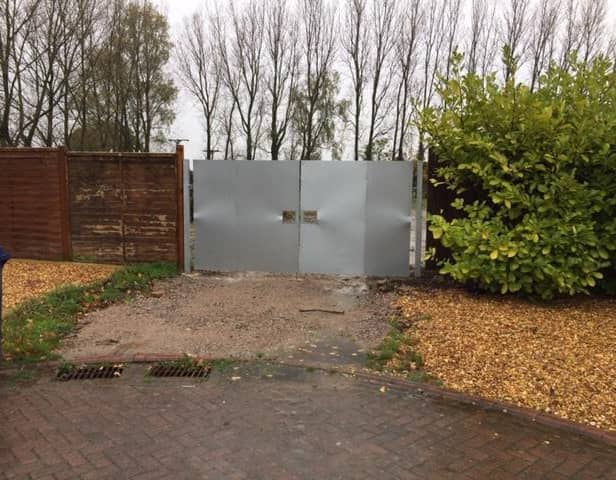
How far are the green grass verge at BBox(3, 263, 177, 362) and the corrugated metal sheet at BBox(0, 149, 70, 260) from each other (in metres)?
1.77

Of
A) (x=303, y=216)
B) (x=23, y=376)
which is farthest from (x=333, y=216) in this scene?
(x=23, y=376)

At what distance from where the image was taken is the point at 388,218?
8.23 metres

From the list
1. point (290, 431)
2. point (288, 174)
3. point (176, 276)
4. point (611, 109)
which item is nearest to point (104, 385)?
point (290, 431)

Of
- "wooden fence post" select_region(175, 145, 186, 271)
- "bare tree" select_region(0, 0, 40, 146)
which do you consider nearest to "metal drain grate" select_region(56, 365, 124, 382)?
"wooden fence post" select_region(175, 145, 186, 271)

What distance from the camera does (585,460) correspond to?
10.3ft

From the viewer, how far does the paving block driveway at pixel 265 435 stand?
3006 millimetres

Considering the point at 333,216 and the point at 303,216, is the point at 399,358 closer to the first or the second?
the point at 333,216

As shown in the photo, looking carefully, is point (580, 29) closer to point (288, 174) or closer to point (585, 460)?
point (288, 174)

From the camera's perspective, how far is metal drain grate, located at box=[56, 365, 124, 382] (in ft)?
14.5

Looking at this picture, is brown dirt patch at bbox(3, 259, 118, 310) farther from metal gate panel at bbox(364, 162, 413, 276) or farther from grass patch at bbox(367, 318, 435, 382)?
grass patch at bbox(367, 318, 435, 382)

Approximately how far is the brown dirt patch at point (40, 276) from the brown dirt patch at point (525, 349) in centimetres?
484

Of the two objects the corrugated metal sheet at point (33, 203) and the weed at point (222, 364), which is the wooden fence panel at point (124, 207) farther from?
the weed at point (222, 364)

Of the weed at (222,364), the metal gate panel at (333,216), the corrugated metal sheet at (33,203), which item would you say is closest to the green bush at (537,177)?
the metal gate panel at (333,216)

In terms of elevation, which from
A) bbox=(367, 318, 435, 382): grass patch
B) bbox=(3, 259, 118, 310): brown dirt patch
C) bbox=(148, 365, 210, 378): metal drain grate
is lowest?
bbox=(148, 365, 210, 378): metal drain grate
